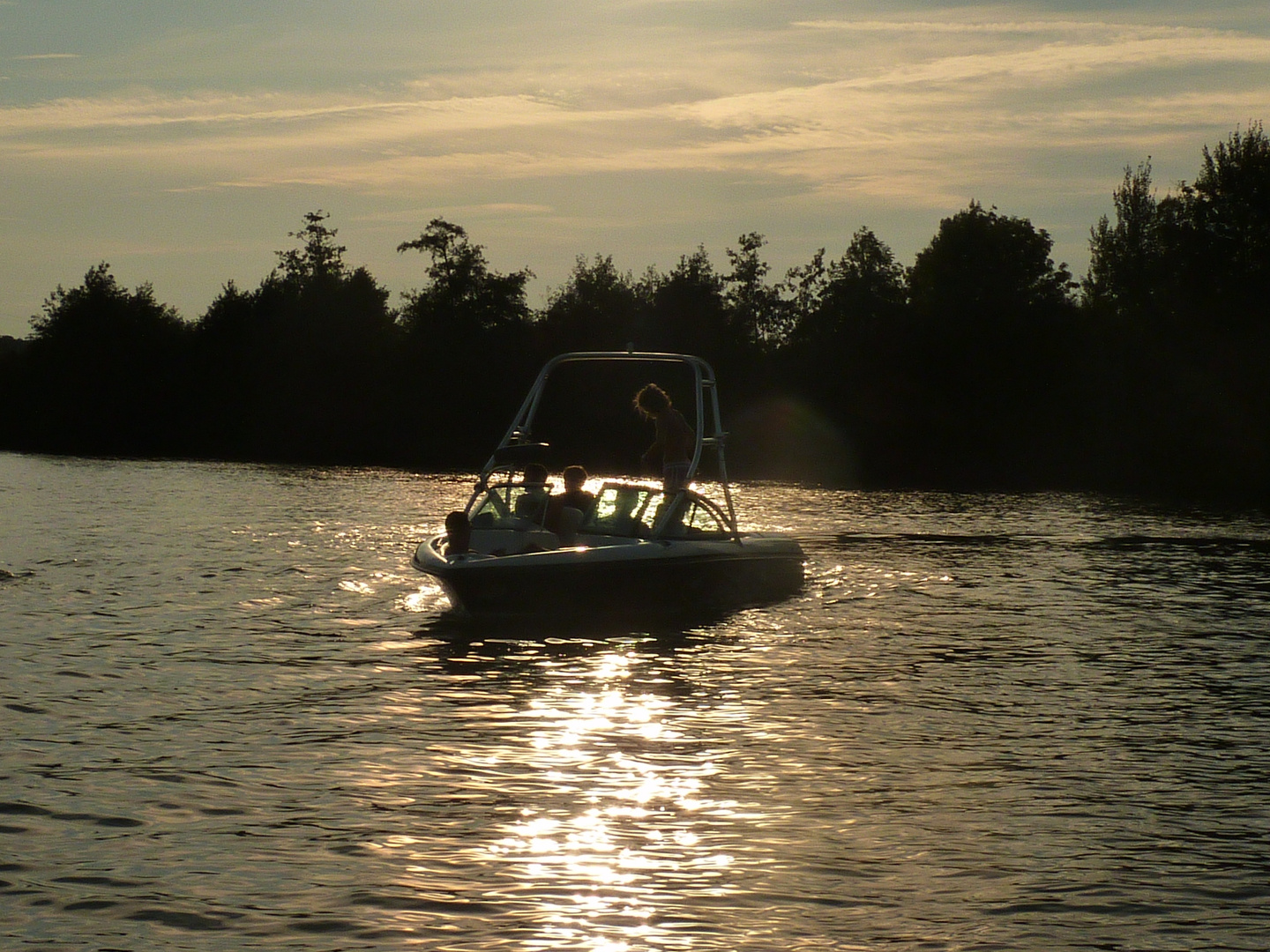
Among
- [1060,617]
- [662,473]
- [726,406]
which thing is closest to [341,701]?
[662,473]

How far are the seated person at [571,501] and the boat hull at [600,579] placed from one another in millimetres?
1291

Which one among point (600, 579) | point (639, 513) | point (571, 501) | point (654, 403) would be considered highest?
point (654, 403)

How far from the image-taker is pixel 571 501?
65.7 ft

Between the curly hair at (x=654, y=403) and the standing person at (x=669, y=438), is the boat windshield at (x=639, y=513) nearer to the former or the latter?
the standing person at (x=669, y=438)

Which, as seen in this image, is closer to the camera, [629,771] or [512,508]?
[629,771]

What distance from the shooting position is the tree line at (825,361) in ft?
246

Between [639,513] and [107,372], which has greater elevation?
[107,372]

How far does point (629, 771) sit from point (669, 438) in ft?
32.0

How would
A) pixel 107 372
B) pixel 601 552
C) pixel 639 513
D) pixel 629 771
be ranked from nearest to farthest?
pixel 629 771
pixel 601 552
pixel 639 513
pixel 107 372

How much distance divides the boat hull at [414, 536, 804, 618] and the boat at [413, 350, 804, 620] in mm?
12

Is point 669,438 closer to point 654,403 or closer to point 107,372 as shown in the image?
point 654,403

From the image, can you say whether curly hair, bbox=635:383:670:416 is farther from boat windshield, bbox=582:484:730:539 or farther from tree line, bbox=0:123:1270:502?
tree line, bbox=0:123:1270:502

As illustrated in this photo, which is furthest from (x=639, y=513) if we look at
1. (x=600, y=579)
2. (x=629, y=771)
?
(x=629, y=771)

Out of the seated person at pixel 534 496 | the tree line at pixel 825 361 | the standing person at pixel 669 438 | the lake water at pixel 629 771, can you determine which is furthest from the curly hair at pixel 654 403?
the tree line at pixel 825 361
